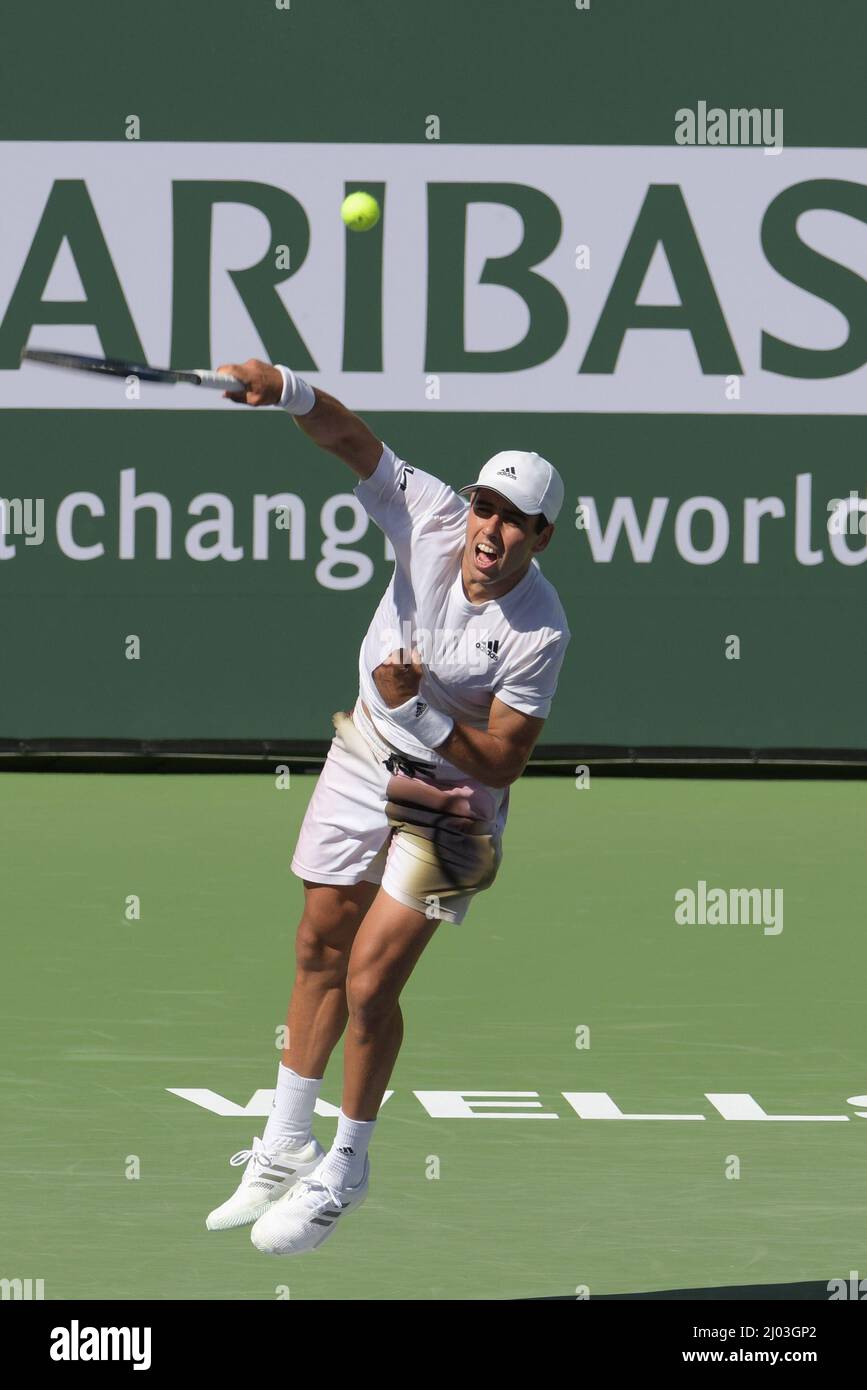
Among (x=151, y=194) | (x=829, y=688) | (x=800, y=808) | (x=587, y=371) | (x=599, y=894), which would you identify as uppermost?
(x=151, y=194)

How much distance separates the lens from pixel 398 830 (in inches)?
231

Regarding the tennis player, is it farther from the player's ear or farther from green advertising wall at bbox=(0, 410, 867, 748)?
green advertising wall at bbox=(0, 410, 867, 748)

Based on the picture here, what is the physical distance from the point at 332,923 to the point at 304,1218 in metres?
0.80

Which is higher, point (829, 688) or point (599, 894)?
point (829, 688)

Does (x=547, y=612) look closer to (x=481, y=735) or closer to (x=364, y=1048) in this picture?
(x=481, y=735)

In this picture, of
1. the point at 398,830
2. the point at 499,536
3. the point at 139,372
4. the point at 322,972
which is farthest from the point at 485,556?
the point at 322,972

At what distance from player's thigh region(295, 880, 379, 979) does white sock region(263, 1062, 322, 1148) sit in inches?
10.7

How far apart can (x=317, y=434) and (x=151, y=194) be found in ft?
28.6

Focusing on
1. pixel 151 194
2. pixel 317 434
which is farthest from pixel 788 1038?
pixel 151 194

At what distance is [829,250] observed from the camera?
1423 cm

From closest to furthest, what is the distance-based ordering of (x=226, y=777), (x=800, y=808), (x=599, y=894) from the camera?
(x=599, y=894) → (x=800, y=808) → (x=226, y=777)

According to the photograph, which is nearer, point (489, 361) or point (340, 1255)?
point (340, 1255)

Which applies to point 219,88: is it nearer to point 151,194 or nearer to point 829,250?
point 151,194

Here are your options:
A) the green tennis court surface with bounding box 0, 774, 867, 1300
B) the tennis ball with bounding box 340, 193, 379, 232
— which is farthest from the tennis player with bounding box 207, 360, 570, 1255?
the tennis ball with bounding box 340, 193, 379, 232
